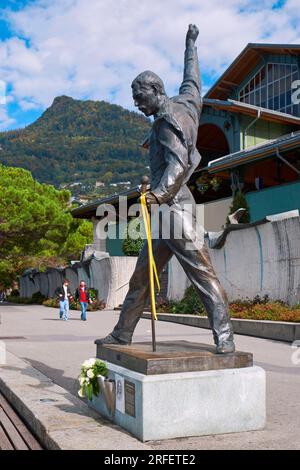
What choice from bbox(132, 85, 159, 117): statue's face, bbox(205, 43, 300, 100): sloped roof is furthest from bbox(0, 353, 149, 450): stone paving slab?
bbox(205, 43, 300, 100): sloped roof

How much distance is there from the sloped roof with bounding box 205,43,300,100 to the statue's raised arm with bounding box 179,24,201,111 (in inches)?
904

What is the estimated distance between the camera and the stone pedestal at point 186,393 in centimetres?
409

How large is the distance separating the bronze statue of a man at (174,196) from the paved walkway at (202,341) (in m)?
0.72

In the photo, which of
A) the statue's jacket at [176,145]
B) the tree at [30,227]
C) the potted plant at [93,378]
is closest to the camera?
the statue's jacket at [176,145]

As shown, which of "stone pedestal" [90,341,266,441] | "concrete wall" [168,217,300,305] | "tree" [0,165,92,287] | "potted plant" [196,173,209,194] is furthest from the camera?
"tree" [0,165,92,287]

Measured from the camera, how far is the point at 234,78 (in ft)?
103

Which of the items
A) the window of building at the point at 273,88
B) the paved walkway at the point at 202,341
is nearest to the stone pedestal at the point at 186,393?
the paved walkway at the point at 202,341

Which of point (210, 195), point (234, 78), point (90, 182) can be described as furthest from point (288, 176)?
point (90, 182)

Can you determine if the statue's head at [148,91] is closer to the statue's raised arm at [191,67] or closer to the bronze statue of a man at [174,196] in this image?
the bronze statue of a man at [174,196]

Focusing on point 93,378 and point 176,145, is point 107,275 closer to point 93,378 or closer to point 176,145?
point 93,378

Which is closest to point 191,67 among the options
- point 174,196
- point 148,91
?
point 148,91

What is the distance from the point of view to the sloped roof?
27625mm

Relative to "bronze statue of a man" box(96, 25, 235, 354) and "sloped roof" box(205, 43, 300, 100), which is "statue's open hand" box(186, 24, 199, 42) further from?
"sloped roof" box(205, 43, 300, 100)

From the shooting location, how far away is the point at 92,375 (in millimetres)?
4777
